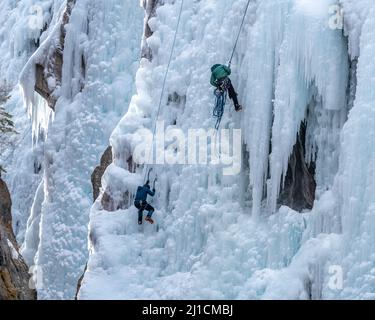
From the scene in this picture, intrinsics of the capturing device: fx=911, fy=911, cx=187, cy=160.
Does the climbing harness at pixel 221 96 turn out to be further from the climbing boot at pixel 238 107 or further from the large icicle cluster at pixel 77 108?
the large icicle cluster at pixel 77 108

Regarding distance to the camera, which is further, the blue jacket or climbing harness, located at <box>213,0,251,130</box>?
the blue jacket

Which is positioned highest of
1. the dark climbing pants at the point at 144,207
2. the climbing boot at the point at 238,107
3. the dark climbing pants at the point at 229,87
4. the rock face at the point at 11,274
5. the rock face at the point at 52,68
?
the rock face at the point at 52,68

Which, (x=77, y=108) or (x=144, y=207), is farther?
(x=77, y=108)

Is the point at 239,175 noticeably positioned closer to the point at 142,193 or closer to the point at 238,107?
the point at 238,107

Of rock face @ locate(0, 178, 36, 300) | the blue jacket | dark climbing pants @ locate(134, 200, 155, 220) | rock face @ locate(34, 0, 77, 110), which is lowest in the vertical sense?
rock face @ locate(0, 178, 36, 300)

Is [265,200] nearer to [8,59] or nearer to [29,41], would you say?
[29,41]

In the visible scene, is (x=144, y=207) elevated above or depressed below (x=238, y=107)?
below

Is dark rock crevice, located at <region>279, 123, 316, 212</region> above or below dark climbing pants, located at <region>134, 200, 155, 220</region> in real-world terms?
above

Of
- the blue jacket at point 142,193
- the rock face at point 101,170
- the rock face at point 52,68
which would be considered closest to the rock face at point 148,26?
the rock face at point 101,170

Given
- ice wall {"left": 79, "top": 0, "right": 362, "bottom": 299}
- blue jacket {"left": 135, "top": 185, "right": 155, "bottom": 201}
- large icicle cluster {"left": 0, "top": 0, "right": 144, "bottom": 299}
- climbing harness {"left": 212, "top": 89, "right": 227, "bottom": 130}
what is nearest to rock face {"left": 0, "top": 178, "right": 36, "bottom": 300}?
large icicle cluster {"left": 0, "top": 0, "right": 144, "bottom": 299}

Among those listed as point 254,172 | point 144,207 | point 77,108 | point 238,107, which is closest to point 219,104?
point 238,107

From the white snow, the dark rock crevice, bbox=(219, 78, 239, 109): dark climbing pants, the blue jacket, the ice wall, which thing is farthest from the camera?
the blue jacket

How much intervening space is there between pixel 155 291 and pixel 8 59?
20.0 metres

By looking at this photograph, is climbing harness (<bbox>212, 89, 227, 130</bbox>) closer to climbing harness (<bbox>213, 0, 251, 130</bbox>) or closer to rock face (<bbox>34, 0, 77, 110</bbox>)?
climbing harness (<bbox>213, 0, 251, 130</bbox>)
